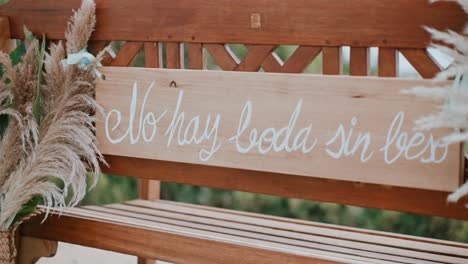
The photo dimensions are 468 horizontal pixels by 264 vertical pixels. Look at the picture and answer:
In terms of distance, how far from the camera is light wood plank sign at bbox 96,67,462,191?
2055 millimetres

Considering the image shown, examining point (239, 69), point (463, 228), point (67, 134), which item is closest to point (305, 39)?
point (239, 69)

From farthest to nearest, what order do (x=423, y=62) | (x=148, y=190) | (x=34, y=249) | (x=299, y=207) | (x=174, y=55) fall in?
(x=299, y=207) → (x=148, y=190) → (x=34, y=249) → (x=174, y=55) → (x=423, y=62)

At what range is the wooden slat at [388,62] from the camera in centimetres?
213

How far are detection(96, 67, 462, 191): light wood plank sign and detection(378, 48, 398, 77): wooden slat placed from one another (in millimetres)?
103

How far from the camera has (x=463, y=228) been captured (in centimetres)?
380

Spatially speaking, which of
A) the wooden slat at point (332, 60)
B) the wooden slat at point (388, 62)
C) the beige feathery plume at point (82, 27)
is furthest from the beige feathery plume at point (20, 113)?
the wooden slat at point (388, 62)

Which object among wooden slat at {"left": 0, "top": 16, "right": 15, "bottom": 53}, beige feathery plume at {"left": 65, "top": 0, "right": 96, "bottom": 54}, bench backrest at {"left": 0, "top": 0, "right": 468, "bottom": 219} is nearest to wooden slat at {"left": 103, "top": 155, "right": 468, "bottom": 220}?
bench backrest at {"left": 0, "top": 0, "right": 468, "bottom": 219}

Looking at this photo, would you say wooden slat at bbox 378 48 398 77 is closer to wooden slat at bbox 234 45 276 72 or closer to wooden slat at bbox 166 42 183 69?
wooden slat at bbox 234 45 276 72

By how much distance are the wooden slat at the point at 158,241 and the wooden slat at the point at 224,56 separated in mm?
530

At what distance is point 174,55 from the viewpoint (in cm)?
248

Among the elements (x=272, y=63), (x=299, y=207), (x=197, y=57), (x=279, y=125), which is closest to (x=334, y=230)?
(x=279, y=125)

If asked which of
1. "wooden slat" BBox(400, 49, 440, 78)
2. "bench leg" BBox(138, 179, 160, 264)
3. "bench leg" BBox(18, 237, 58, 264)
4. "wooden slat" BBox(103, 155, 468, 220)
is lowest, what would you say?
"bench leg" BBox(18, 237, 58, 264)

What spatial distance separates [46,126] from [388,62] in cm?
116

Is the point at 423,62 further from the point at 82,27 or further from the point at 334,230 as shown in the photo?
the point at 82,27
